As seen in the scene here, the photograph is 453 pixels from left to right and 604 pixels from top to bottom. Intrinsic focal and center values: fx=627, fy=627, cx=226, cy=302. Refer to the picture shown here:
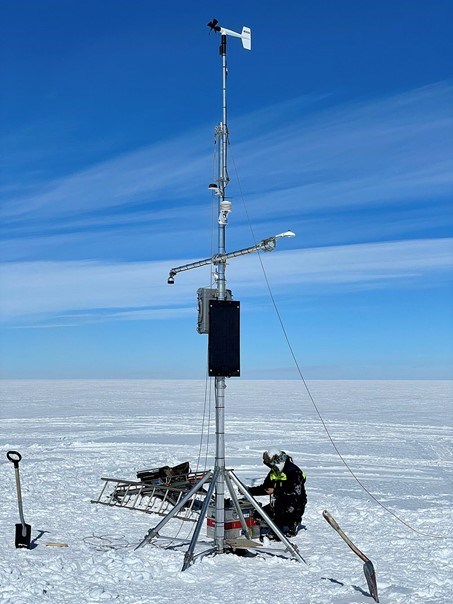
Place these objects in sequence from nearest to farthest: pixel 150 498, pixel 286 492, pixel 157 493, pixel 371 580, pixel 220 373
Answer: pixel 371 580 → pixel 220 373 → pixel 286 492 → pixel 150 498 → pixel 157 493

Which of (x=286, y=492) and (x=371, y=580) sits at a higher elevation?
(x=286, y=492)

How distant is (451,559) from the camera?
7730mm

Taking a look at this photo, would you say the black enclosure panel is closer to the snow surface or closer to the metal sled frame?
the snow surface

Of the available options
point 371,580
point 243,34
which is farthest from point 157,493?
point 243,34

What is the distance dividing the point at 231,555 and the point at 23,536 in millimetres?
2616

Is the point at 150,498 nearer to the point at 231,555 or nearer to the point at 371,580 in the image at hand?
the point at 231,555

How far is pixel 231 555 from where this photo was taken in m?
7.74

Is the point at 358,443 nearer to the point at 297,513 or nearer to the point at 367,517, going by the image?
the point at 367,517

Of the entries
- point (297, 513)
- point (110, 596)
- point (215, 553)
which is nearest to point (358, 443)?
point (297, 513)

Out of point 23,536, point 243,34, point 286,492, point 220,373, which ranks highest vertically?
point 243,34

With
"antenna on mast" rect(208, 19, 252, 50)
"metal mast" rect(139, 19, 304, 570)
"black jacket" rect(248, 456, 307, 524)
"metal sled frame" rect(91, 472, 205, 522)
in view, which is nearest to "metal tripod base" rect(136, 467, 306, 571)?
"metal mast" rect(139, 19, 304, 570)

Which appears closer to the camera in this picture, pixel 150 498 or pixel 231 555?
pixel 231 555

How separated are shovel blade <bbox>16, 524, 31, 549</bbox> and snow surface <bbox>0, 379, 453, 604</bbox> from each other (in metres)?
0.11

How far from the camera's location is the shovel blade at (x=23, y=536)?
25.7 ft
